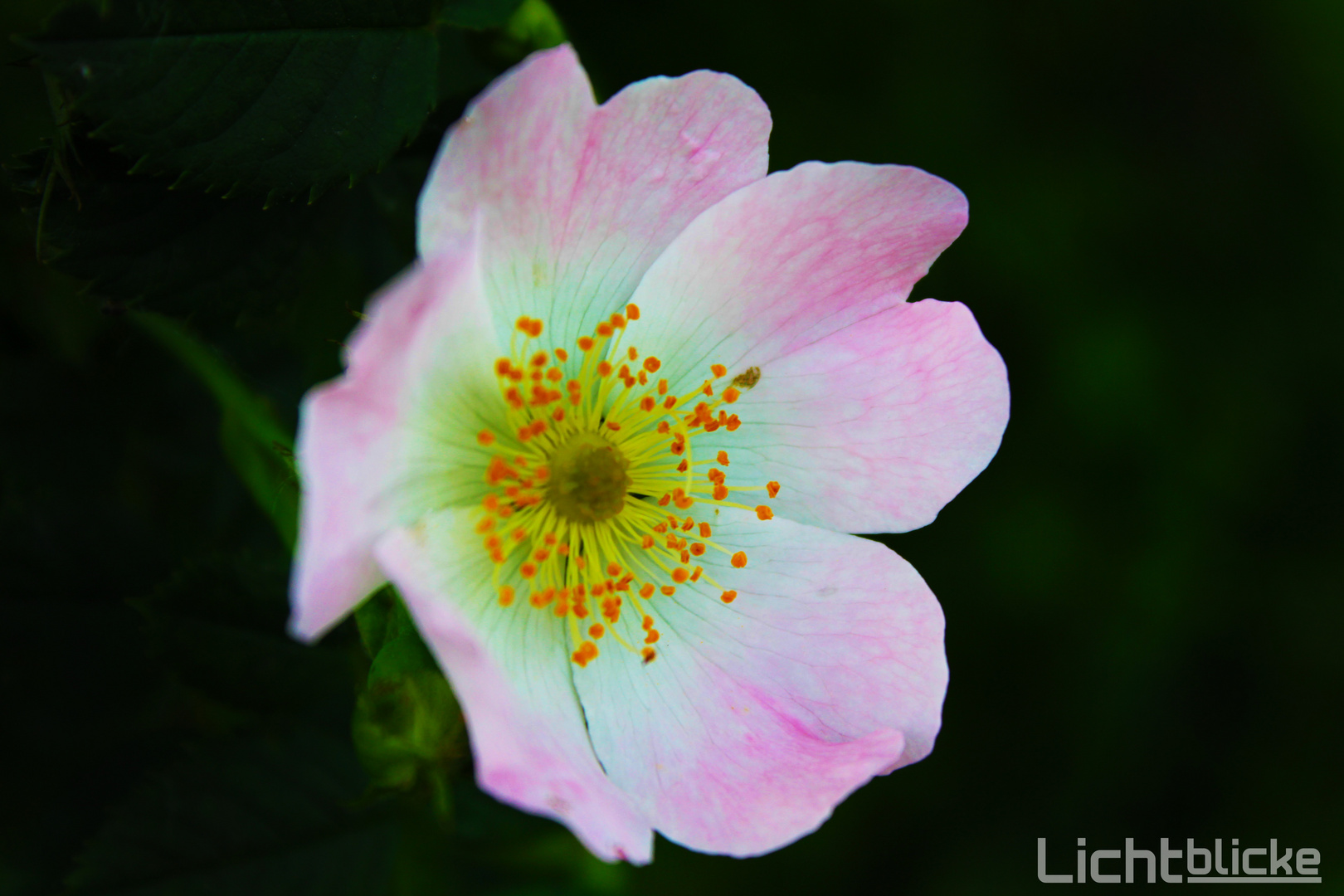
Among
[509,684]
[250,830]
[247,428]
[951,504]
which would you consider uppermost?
[951,504]

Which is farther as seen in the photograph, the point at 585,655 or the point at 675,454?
the point at 675,454

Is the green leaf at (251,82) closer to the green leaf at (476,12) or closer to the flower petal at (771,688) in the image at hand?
the green leaf at (476,12)

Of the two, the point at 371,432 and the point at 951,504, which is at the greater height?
the point at 951,504

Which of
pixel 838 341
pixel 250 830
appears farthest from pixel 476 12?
pixel 250 830

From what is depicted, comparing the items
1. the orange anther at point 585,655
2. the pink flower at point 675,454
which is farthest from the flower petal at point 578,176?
the orange anther at point 585,655

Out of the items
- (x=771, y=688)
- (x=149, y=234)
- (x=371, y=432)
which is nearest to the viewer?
(x=371, y=432)

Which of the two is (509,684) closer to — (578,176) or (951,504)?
(578,176)

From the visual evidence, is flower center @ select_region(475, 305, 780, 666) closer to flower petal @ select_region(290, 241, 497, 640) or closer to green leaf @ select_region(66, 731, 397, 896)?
flower petal @ select_region(290, 241, 497, 640)
